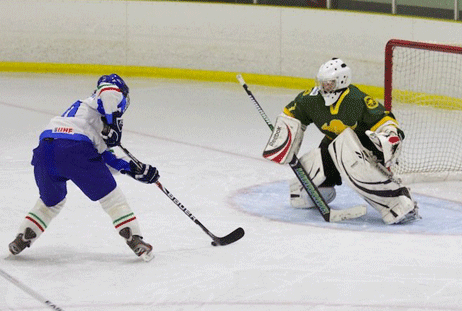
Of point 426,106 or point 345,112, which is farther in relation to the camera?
point 426,106

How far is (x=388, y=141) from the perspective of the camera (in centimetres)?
512

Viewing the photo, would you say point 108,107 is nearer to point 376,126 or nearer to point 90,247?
point 90,247

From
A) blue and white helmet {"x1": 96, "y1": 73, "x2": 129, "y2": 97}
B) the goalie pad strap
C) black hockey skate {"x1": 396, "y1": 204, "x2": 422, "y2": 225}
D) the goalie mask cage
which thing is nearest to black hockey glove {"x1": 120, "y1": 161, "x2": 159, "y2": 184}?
blue and white helmet {"x1": 96, "y1": 73, "x2": 129, "y2": 97}

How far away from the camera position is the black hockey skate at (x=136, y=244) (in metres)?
4.61

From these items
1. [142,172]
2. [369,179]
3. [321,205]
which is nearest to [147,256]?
[142,172]

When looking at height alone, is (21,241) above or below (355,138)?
below

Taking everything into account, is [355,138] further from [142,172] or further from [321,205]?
[142,172]

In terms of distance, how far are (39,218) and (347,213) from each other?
4.87ft

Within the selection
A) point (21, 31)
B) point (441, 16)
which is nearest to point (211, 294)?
point (441, 16)

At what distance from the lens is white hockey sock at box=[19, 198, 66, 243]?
4684mm

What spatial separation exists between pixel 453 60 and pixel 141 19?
3.11 meters

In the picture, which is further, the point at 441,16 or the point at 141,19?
the point at 141,19

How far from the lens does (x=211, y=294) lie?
4.21 m

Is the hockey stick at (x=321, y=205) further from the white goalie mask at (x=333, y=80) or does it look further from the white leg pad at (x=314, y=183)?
the white goalie mask at (x=333, y=80)
